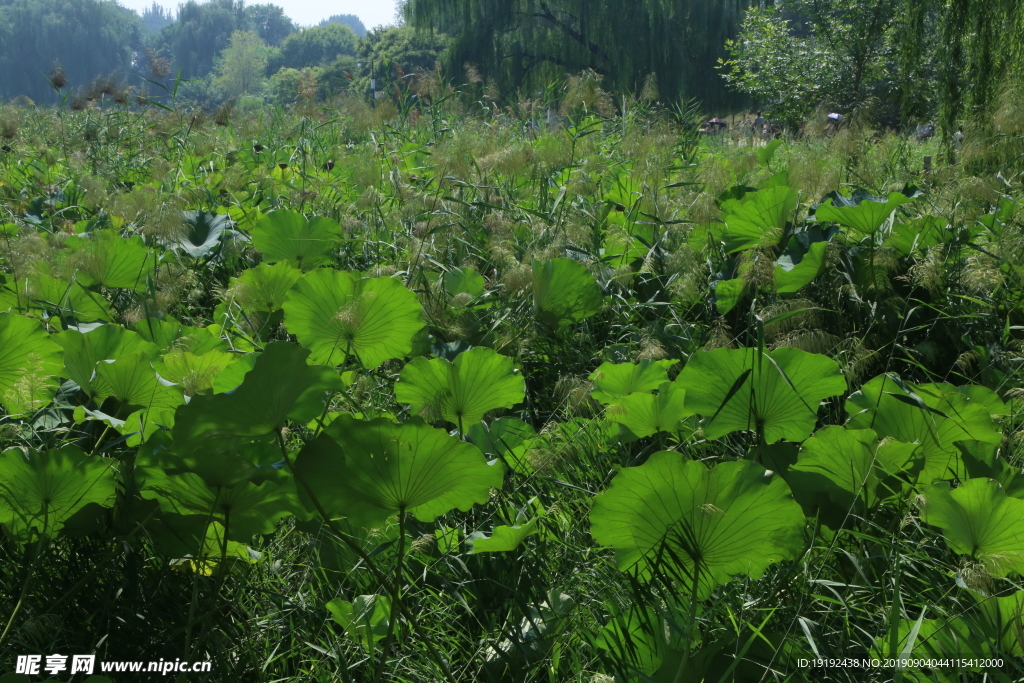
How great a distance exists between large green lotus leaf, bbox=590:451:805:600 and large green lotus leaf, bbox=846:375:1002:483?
0.34 meters

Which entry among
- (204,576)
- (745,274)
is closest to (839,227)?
(745,274)

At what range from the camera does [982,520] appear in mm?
911

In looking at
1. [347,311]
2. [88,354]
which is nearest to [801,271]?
[347,311]

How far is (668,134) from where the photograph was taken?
3580 mm

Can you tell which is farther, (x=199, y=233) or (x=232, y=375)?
(x=199, y=233)

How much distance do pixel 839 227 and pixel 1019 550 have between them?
1261 mm

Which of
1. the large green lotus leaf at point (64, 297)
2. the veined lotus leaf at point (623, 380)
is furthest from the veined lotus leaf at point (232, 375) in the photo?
the large green lotus leaf at point (64, 297)

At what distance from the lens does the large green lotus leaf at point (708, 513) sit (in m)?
0.86

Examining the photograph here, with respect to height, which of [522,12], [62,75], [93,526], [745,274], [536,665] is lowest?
[536,665]

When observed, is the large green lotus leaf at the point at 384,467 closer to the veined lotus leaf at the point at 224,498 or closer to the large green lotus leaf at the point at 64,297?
the veined lotus leaf at the point at 224,498

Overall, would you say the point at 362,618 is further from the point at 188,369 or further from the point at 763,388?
the point at 763,388

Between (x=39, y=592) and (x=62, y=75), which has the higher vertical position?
(x=62, y=75)

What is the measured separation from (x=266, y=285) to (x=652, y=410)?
3.01 feet

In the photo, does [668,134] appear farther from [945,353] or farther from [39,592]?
[39,592]
